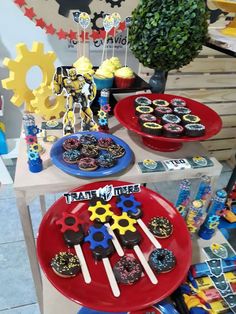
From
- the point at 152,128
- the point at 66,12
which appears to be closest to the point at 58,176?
the point at 152,128

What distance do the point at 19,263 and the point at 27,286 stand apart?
0.13 meters

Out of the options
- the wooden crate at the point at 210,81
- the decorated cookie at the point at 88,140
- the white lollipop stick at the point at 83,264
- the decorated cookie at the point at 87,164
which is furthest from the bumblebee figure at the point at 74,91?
the wooden crate at the point at 210,81

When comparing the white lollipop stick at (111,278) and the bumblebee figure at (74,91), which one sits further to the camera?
the bumblebee figure at (74,91)

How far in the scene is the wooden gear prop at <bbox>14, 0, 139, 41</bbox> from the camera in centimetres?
117

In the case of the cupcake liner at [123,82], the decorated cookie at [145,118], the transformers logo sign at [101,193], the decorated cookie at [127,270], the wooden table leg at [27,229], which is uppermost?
the cupcake liner at [123,82]

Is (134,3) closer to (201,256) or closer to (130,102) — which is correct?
(130,102)

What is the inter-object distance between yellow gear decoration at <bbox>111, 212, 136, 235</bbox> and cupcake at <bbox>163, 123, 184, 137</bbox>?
10.0 inches

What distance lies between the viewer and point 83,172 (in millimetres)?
739

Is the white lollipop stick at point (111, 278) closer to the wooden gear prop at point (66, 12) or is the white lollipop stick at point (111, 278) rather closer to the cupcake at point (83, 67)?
the cupcake at point (83, 67)

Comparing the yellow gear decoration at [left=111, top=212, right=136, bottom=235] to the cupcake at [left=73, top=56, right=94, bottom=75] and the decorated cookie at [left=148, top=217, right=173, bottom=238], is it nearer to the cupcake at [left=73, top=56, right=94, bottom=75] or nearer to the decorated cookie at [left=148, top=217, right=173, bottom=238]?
the decorated cookie at [left=148, top=217, right=173, bottom=238]

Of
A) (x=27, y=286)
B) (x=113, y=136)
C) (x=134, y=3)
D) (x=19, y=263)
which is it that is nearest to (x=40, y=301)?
(x=27, y=286)

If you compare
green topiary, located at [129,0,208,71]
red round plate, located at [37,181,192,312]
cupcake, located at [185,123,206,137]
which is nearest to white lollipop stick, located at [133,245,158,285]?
red round plate, located at [37,181,192,312]

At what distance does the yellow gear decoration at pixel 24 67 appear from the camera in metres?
0.91

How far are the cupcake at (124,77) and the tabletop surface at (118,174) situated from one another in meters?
0.16
